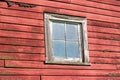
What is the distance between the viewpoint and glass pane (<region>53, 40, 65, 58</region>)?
7668 millimetres

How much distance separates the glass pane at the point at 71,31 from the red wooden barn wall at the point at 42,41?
309 millimetres

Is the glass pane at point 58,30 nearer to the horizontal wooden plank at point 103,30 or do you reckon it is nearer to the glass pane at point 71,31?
the glass pane at point 71,31

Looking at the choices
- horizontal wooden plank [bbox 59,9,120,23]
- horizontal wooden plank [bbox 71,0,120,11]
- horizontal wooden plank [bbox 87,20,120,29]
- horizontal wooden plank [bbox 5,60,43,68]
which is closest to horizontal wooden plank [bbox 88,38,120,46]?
horizontal wooden plank [bbox 87,20,120,29]

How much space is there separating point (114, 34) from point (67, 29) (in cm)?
158

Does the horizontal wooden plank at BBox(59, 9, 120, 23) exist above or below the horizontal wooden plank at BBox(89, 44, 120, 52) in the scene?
above

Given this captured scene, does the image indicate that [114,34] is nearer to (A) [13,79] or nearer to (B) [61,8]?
(B) [61,8]

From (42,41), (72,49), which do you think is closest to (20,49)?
(42,41)

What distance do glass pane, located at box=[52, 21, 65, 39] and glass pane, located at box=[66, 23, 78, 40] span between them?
15 cm

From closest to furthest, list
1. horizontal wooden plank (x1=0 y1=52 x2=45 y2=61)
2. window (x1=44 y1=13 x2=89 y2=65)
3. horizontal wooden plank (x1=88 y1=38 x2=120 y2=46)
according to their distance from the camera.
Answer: horizontal wooden plank (x1=0 y1=52 x2=45 y2=61), window (x1=44 y1=13 x2=89 y2=65), horizontal wooden plank (x1=88 y1=38 x2=120 y2=46)

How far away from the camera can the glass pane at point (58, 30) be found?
774cm

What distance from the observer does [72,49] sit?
8.00 metres

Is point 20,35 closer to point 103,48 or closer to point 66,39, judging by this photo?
point 66,39

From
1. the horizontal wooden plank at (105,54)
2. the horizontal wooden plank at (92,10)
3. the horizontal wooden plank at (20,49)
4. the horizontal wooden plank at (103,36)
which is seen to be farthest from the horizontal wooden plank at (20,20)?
the horizontal wooden plank at (105,54)

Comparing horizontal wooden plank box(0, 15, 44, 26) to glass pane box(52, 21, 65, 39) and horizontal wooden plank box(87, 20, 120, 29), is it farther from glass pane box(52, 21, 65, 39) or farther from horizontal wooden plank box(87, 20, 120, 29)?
horizontal wooden plank box(87, 20, 120, 29)
